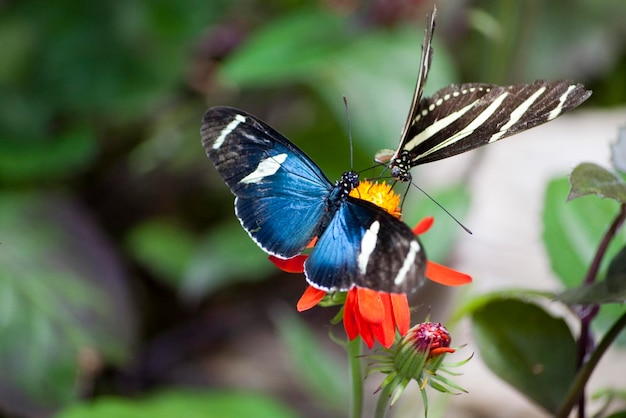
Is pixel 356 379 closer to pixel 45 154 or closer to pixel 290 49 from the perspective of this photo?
pixel 290 49

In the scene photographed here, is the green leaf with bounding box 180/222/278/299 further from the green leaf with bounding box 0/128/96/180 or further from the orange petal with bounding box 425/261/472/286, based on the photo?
the orange petal with bounding box 425/261/472/286

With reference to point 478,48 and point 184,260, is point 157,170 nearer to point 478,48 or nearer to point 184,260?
point 184,260

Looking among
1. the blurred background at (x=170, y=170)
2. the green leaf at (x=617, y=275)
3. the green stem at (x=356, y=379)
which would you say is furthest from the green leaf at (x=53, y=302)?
the green leaf at (x=617, y=275)

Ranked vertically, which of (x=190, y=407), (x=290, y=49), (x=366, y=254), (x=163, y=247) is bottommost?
(x=190, y=407)

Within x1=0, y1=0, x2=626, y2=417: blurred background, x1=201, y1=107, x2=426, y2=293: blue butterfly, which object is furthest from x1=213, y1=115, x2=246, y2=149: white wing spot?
x1=0, y1=0, x2=626, y2=417: blurred background

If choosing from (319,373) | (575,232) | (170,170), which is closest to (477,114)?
(575,232)

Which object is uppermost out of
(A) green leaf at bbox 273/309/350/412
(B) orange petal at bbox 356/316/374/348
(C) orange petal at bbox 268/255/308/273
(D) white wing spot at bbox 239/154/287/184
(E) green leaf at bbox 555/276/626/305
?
(D) white wing spot at bbox 239/154/287/184
